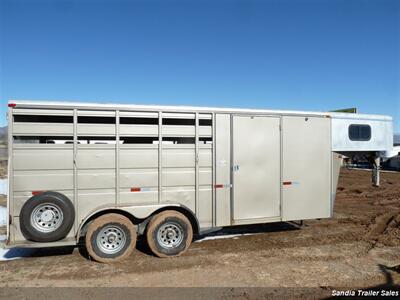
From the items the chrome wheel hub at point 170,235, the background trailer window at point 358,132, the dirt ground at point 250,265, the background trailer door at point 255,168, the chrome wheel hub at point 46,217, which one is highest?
the background trailer window at point 358,132

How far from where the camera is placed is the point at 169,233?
231 inches

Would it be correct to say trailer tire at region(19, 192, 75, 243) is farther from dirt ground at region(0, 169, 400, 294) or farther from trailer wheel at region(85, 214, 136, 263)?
dirt ground at region(0, 169, 400, 294)

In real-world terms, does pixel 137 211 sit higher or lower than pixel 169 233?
higher

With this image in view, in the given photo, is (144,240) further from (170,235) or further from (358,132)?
(358,132)

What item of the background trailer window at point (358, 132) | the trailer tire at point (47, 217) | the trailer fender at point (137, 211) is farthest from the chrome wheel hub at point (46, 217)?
the background trailer window at point (358, 132)

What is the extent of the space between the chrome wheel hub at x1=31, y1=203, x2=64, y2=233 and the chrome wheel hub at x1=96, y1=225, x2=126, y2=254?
2.45 feet

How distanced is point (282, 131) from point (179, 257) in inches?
132

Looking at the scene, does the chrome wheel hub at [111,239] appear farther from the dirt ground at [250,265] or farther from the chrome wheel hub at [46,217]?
the chrome wheel hub at [46,217]

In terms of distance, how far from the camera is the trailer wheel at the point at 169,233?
18.7 ft

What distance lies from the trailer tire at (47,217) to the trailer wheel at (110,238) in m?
0.43

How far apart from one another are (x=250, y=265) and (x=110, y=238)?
8.26 ft

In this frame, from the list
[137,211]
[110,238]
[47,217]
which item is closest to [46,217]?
[47,217]

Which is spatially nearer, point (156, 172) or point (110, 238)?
point (110, 238)

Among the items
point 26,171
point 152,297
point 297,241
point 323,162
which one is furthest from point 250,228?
point 26,171
